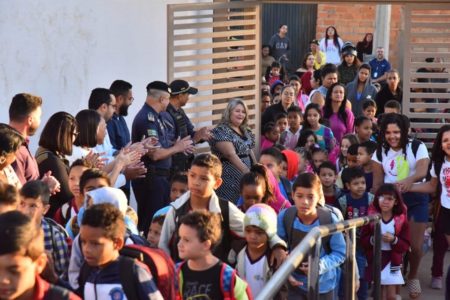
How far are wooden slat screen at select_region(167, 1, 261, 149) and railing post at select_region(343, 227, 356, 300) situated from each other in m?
4.36

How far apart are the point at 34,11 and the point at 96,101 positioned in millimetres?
1126

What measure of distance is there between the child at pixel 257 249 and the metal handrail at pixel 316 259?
1.21ft

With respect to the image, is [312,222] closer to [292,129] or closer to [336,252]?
[336,252]

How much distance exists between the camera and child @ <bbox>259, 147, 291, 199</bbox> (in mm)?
9008

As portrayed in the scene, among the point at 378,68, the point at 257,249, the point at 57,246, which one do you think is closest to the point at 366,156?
the point at 257,249

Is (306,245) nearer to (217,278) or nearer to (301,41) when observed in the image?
(217,278)

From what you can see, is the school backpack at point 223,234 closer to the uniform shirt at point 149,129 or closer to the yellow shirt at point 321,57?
the uniform shirt at point 149,129

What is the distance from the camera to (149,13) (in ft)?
37.9

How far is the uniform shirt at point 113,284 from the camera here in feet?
16.2

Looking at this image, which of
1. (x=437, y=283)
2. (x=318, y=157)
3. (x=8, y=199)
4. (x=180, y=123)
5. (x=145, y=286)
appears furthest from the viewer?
(x=318, y=157)

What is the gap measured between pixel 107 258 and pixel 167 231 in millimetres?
1663

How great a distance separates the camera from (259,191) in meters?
7.71

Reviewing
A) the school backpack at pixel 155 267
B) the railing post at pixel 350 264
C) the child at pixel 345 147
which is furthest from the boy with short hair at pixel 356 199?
the school backpack at pixel 155 267

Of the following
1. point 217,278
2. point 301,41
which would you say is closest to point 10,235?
point 217,278
